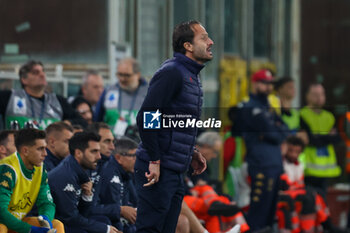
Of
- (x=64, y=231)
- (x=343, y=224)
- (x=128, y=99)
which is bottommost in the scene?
(x=343, y=224)

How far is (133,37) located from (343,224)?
384 cm

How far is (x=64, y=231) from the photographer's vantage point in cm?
979

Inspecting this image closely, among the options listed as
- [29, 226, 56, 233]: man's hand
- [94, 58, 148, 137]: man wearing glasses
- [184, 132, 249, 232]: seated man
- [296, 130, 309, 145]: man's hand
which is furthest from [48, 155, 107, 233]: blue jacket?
[296, 130, 309, 145]: man's hand

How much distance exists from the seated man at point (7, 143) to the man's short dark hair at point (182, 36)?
2065 millimetres

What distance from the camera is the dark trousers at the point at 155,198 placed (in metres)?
8.83

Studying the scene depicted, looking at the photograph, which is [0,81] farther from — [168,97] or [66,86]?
[168,97]

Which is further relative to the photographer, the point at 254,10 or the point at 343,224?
the point at 254,10

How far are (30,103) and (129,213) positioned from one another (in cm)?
162

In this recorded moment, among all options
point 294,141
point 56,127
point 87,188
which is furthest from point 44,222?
point 294,141

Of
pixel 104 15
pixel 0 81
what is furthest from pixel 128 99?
pixel 104 15

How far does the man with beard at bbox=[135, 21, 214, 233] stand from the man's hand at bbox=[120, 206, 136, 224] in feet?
4.92

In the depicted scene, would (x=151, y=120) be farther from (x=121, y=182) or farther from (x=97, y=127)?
(x=97, y=127)

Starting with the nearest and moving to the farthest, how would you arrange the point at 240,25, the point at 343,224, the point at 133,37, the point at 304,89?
the point at 343,224 → the point at 133,37 → the point at 240,25 → the point at 304,89

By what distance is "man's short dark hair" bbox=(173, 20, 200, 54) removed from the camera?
8.93m
